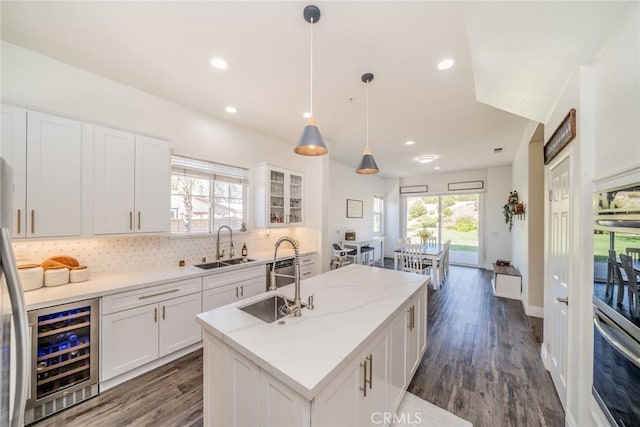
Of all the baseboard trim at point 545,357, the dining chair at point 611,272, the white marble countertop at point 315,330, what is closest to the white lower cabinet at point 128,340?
the white marble countertop at point 315,330

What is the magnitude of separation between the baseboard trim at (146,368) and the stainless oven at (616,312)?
10.3ft

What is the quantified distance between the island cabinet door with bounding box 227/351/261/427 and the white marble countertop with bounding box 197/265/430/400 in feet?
0.30

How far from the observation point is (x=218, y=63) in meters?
2.05

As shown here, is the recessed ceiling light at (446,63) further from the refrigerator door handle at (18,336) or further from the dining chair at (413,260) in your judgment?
the dining chair at (413,260)

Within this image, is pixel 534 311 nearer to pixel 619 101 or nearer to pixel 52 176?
pixel 619 101

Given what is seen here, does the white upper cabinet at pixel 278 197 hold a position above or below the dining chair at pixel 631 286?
above

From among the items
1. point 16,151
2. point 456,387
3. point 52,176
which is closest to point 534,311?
point 456,387

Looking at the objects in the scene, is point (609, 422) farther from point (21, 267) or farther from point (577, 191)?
point (21, 267)

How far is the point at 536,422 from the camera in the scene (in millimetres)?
1705

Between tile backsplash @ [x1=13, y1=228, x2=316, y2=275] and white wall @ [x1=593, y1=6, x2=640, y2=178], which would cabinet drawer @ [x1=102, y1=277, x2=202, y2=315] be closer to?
tile backsplash @ [x1=13, y1=228, x2=316, y2=275]

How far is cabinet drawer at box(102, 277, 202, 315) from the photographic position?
1942 millimetres

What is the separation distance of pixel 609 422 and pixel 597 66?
1.92 meters

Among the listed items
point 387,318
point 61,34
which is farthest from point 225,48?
point 387,318

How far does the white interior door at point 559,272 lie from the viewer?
1.76m
